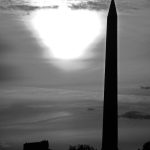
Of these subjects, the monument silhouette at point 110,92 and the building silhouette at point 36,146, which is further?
the building silhouette at point 36,146

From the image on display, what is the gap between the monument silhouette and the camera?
253ft

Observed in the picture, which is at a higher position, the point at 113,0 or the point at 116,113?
the point at 113,0

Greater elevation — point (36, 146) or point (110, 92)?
point (36, 146)

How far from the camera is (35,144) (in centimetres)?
14600

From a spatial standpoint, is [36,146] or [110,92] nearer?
[110,92]

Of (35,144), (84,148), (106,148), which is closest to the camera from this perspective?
(106,148)

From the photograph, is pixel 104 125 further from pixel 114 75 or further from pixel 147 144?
pixel 147 144

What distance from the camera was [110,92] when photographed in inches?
3046

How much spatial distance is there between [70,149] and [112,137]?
117158 mm

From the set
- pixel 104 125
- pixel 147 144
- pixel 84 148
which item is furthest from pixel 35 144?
pixel 104 125

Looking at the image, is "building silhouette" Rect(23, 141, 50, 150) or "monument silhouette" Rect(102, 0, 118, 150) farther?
"building silhouette" Rect(23, 141, 50, 150)

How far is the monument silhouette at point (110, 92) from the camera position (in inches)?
3041

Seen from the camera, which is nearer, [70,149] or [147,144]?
[147,144]

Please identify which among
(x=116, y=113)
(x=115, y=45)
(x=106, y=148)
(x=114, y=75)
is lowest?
(x=106, y=148)
